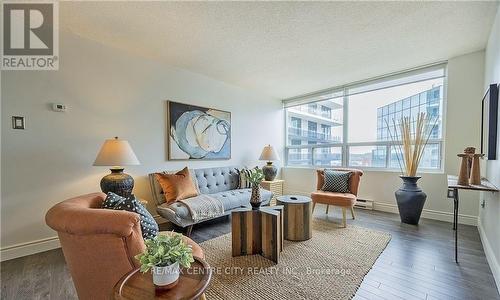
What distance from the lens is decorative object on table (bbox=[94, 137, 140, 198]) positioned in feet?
7.92

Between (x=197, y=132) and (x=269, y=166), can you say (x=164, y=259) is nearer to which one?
(x=197, y=132)

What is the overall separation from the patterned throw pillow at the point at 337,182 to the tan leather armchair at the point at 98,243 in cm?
305

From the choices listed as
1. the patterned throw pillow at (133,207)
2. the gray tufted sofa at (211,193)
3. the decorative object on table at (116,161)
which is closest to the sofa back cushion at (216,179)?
the gray tufted sofa at (211,193)

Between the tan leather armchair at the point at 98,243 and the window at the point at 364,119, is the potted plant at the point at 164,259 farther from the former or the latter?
the window at the point at 364,119

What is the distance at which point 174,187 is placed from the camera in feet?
9.93

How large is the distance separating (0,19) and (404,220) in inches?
213

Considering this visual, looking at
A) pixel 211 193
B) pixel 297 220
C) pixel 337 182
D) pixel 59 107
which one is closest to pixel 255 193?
pixel 297 220

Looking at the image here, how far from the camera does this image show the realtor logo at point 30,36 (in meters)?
2.13

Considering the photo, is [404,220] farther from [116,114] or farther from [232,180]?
[116,114]

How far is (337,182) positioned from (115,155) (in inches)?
123

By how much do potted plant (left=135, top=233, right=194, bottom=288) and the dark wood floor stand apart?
133cm

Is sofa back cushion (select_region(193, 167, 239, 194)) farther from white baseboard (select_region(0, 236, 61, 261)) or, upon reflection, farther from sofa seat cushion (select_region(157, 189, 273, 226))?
white baseboard (select_region(0, 236, 61, 261))

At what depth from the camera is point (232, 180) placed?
4.04 metres

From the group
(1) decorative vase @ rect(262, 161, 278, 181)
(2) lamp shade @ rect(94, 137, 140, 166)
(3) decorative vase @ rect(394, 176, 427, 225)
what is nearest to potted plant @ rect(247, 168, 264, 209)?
(2) lamp shade @ rect(94, 137, 140, 166)
